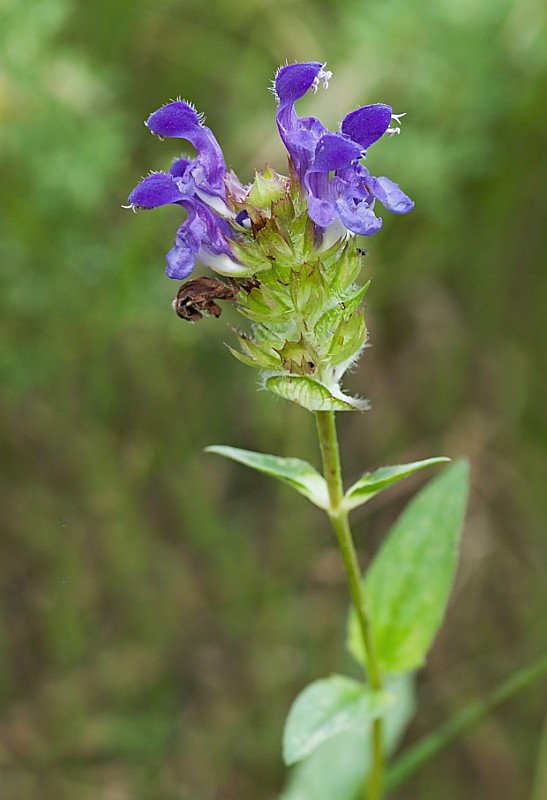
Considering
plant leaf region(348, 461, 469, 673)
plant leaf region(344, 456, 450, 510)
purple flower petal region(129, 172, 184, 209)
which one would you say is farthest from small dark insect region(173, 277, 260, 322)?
plant leaf region(348, 461, 469, 673)

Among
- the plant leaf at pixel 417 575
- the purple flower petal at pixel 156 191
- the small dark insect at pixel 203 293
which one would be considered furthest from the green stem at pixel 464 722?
the purple flower petal at pixel 156 191

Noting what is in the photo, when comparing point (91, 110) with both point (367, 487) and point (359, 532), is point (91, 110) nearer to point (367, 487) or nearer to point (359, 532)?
point (359, 532)

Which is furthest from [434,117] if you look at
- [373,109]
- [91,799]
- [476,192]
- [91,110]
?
[91,799]

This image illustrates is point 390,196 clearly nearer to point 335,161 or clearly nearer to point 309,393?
point 335,161

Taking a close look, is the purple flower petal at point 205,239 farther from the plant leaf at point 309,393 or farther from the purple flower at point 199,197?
the plant leaf at point 309,393

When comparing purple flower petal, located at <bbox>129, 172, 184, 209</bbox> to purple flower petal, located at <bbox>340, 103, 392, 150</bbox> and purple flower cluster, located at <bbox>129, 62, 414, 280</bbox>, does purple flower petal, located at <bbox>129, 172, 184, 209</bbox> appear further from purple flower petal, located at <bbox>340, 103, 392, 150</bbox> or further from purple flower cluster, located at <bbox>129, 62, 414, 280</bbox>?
purple flower petal, located at <bbox>340, 103, 392, 150</bbox>

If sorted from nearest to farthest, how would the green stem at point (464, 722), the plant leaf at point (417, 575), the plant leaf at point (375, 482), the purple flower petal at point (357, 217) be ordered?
1. the purple flower petal at point (357, 217)
2. the plant leaf at point (375, 482)
3. the green stem at point (464, 722)
4. the plant leaf at point (417, 575)
